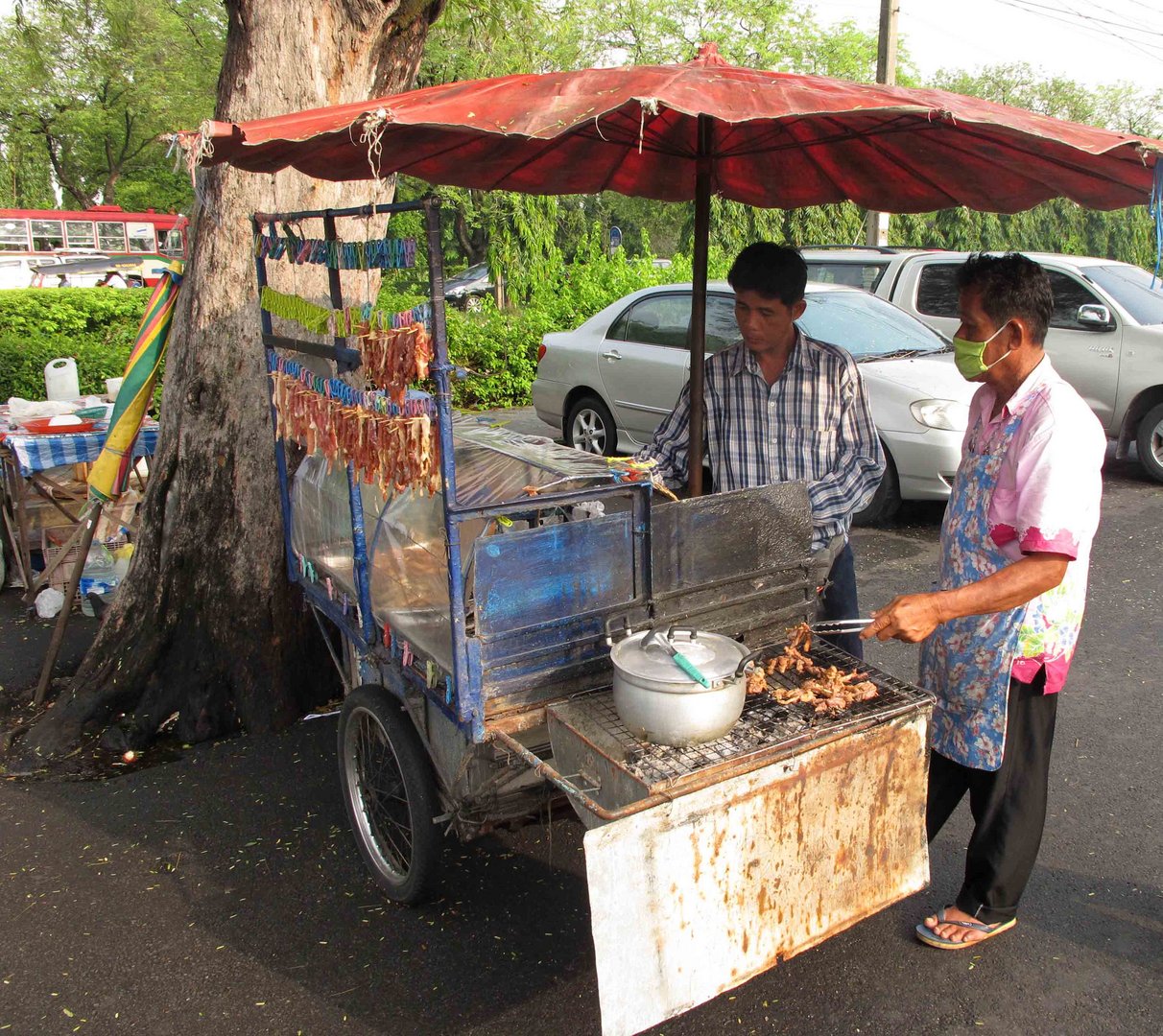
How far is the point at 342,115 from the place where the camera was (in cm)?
228

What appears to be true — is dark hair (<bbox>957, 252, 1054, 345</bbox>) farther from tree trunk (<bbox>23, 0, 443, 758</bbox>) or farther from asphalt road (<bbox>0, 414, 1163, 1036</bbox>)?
tree trunk (<bbox>23, 0, 443, 758</bbox>)

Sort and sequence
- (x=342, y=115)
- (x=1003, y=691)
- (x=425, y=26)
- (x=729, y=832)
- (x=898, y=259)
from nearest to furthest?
(x=729, y=832), (x=342, y=115), (x=1003, y=691), (x=425, y=26), (x=898, y=259)

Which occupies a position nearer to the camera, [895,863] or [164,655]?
[895,863]

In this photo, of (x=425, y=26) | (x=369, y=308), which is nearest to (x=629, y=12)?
(x=425, y=26)

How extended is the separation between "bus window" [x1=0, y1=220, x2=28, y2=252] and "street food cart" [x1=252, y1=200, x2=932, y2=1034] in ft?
99.3

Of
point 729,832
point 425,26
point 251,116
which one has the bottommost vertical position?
point 729,832

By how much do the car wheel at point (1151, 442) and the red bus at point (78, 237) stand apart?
82.8 feet

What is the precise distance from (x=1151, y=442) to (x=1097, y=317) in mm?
1118

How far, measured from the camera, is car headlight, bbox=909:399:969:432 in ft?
21.3

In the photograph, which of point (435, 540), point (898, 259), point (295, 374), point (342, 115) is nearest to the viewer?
point (342, 115)

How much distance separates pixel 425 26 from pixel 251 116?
35.4 inches

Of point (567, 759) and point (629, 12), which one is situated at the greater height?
point (629, 12)

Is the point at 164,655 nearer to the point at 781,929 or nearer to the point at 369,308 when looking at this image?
the point at 369,308

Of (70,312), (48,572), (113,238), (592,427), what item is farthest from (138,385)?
(113,238)
